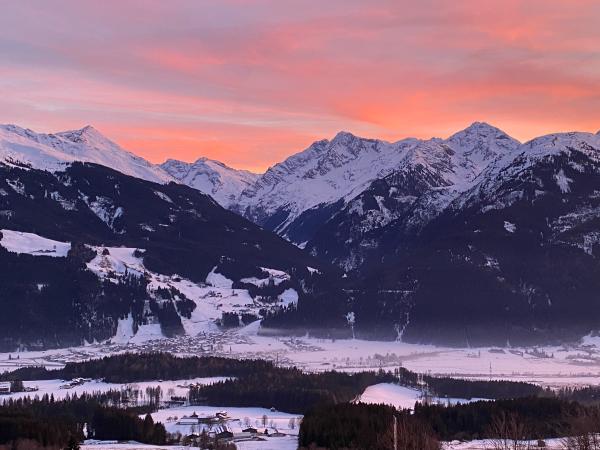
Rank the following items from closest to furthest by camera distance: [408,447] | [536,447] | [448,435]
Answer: [408,447]
[536,447]
[448,435]

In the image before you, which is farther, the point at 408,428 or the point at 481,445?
the point at 481,445

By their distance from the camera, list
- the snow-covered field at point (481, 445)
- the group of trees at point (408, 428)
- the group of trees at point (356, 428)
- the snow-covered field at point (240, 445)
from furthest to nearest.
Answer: the snow-covered field at point (240, 445), the group of trees at point (356, 428), the group of trees at point (408, 428), the snow-covered field at point (481, 445)

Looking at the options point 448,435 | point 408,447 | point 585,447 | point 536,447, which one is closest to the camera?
point 585,447

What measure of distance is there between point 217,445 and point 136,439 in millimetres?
17794

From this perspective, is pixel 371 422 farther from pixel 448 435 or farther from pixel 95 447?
pixel 95 447

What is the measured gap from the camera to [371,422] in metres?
188

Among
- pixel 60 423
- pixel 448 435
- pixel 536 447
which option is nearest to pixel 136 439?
pixel 60 423

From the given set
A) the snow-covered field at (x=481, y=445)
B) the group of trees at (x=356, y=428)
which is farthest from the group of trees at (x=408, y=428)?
the snow-covered field at (x=481, y=445)

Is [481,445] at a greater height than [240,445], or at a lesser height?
greater

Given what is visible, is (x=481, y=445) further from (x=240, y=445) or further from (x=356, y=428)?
(x=240, y=445)

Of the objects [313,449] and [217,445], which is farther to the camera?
[217,445]

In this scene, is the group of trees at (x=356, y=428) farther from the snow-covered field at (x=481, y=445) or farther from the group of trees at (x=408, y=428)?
the snow-covered field at (x=481, y=445)

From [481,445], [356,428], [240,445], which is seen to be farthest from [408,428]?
[240,445]

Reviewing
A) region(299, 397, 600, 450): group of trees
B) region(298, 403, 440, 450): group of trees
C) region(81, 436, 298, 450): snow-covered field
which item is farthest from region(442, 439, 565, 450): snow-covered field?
region(81, 436, 298, 450): snow-covered field
